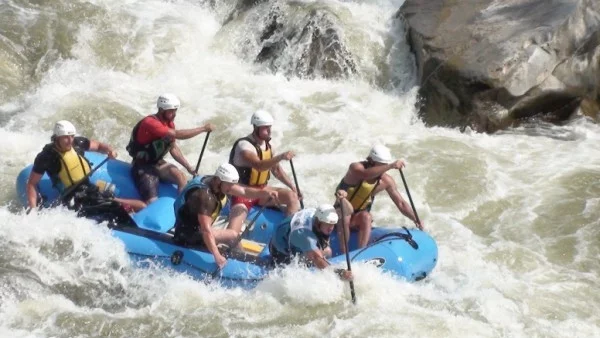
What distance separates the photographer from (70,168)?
29.6 ft

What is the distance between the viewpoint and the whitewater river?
7.83 metres

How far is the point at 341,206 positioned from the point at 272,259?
752 mm

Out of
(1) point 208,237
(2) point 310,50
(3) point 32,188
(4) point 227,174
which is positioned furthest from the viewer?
(2) point 310,50

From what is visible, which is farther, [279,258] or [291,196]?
[291,196]

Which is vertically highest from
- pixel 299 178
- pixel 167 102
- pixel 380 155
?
pixel 167 102

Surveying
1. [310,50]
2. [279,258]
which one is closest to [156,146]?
[279,258]

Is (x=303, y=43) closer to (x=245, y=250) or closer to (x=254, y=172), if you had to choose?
(x=254, y=172)

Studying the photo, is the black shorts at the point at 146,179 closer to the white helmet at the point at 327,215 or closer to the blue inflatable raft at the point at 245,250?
the blue inflatable raft at the point at 245,250

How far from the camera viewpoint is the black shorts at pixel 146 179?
9484mm

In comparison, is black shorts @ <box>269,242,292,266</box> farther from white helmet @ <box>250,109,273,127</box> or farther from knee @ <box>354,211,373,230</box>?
white helmet @ <box>250,109,273,127</box>

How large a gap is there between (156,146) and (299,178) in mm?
2256

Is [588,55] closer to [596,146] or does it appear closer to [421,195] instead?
[596,146]

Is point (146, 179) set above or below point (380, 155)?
below

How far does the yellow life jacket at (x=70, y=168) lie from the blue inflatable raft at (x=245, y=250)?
33 cm
